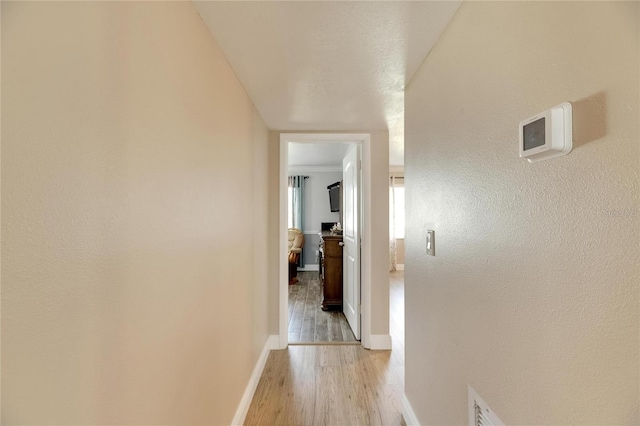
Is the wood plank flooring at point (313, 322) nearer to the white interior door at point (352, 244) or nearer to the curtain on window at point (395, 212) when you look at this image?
the white interior door at point (352, 244)

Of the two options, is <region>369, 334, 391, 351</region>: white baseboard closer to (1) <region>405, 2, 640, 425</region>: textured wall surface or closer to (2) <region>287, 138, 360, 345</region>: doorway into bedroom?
(2) <region>287, 138, 360, 345</region>: doorway into bedroom

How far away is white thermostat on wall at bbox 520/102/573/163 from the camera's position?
61 centimetres

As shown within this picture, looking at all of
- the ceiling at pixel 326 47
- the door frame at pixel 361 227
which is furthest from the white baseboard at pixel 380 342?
the ceiling at pixel 326 47

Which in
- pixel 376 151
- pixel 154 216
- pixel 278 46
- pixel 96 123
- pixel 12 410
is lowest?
pixel 12 410

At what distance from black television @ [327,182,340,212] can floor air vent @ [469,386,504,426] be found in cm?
473

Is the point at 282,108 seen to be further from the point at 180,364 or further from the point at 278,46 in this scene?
the point at 180,364

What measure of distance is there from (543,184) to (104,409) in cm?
117

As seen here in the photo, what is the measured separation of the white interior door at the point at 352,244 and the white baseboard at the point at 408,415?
3.44ft

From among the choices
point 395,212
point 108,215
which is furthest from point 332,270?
point 395,212

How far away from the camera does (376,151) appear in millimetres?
2689

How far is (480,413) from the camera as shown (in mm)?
985

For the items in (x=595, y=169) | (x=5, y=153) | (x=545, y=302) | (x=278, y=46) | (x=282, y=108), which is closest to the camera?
(x=5, y=153)

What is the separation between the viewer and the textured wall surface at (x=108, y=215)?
0.47 m

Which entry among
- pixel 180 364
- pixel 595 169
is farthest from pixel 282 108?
pixel 595 169
